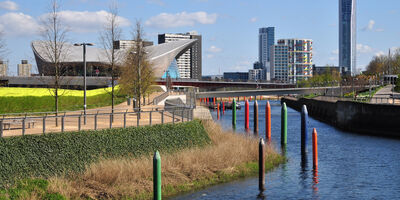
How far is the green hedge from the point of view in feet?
78.4

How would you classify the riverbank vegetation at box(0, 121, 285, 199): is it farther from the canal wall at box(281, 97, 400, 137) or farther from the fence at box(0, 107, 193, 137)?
the canal wall at box(281, 97, 400, 137)

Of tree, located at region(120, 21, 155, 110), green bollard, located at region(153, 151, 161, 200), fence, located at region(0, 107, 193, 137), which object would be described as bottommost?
green bollard, located at region(153, 151, 161, 200)

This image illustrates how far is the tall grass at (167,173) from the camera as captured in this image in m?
23.7

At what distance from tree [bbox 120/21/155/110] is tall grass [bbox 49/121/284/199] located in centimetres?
1552

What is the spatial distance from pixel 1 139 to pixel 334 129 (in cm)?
4766

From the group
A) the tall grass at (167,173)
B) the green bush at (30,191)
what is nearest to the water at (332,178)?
the tall grass at (167,173)

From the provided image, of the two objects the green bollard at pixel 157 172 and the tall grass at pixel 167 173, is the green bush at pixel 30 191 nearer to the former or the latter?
the tall grass at pixel 167 173

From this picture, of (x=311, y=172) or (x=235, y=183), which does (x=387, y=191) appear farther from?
(x=235, y=183)

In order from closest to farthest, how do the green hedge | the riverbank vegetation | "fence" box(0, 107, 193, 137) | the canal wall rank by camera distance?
the riverbank vegetation
the green hedge
"fence" box(0, 107, 193, 137)
the canal wall

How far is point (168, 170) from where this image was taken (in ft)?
88.6

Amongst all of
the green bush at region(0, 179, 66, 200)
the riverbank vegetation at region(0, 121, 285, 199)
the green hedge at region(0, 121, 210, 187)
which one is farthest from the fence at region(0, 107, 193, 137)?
the green bush at region(0, 179, 66, 200)

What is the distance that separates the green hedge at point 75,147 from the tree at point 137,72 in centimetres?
1432

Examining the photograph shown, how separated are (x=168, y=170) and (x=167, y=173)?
266 mm

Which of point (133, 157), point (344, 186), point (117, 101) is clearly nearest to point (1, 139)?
point (133, 157)
